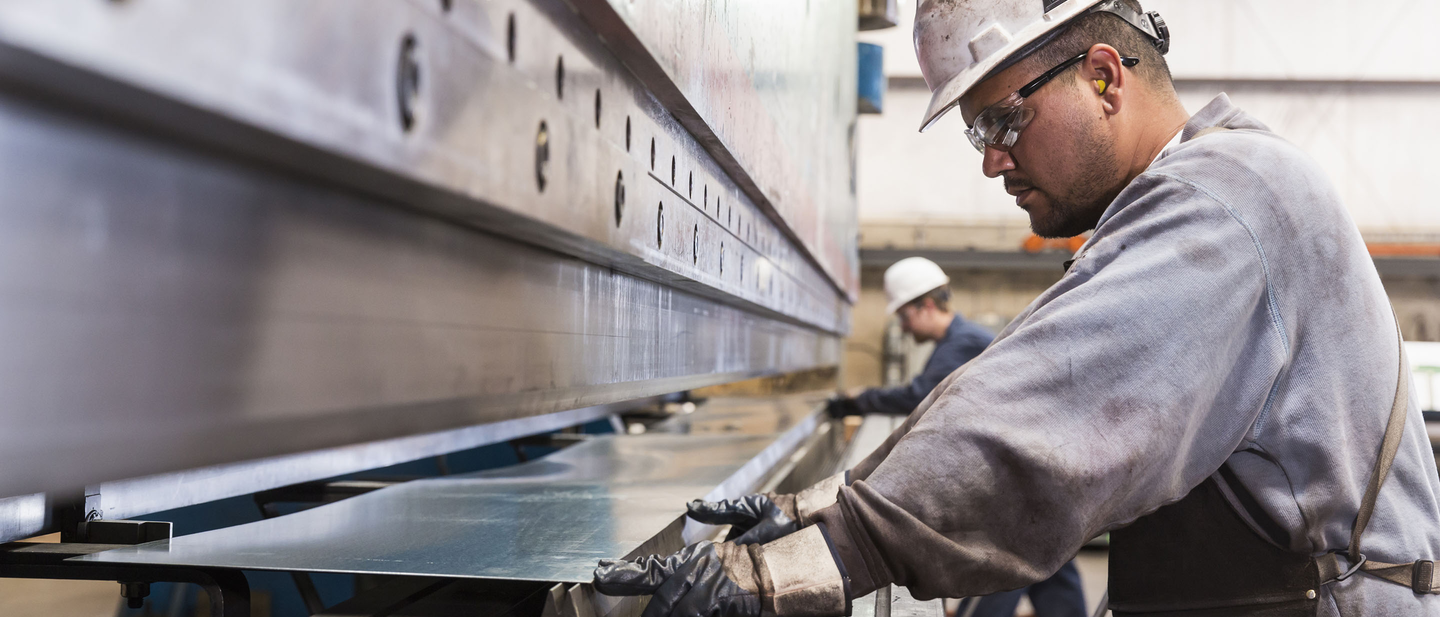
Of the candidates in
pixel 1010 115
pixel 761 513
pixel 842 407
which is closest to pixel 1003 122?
pixel 1010 115

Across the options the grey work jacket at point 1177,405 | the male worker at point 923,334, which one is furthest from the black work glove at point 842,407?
the grey work jacket at point 1177,405

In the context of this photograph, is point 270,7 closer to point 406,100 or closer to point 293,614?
point 406,100

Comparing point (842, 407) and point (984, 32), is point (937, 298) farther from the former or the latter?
point (984, 32)

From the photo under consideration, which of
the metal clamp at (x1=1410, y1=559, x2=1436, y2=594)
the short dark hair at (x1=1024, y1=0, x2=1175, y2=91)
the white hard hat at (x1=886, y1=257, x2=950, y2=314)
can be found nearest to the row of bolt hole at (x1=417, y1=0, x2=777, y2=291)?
the short dark hair at (x1=1024, y1=0, x2=1175, y2=91)

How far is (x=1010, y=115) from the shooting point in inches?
46.5

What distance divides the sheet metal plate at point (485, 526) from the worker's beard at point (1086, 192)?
2.09ft

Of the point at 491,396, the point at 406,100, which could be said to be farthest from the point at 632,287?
the point at 406,100

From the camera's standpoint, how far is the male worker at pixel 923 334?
12.7 ft

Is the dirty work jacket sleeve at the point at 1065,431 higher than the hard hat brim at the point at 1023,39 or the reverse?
the reverse

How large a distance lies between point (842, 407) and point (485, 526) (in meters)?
2.92

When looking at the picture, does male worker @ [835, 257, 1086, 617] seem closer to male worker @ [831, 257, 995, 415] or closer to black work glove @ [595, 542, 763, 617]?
male worker @ [831, 257, 995, 415]

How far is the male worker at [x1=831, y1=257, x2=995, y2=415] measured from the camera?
3.88m

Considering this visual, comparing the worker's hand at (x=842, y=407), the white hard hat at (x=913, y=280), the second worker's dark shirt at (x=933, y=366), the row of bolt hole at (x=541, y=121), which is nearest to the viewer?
the row of bolt hole at (x=541, y=121)

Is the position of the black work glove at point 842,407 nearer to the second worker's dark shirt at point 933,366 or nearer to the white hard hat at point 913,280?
the second worker's dark shirt at point 933,366
